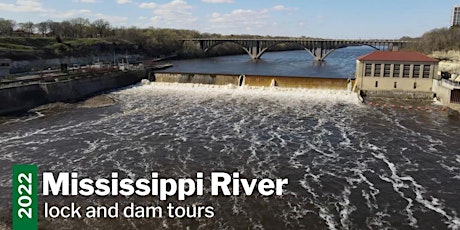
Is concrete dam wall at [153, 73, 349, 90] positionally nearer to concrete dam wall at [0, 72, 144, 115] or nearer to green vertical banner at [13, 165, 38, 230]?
concrete dam wall at [0, 72, 144, 115]

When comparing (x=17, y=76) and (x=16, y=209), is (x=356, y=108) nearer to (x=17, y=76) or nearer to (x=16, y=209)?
(x=16, y=209)

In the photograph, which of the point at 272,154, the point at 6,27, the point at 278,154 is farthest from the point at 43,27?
the point at 278,154

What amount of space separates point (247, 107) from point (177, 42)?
284 feet

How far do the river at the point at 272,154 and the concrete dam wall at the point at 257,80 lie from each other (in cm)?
409

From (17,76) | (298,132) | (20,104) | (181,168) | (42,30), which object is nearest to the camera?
(181,168)

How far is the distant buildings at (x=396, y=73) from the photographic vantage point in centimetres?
4228

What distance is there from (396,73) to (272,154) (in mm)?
25440

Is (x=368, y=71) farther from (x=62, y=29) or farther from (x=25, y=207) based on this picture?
(x=62, y=29)

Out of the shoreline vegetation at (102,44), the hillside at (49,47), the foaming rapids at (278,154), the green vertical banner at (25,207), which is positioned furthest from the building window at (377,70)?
the hillside at (49,47)

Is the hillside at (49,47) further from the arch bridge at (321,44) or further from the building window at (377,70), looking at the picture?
the building window at (377,70)

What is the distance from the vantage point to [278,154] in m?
24.2

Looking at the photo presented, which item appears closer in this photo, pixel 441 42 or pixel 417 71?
pixel 417 71

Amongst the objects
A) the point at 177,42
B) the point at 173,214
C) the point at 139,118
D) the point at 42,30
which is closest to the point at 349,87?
the point at 139,118

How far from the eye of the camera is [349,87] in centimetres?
4519
